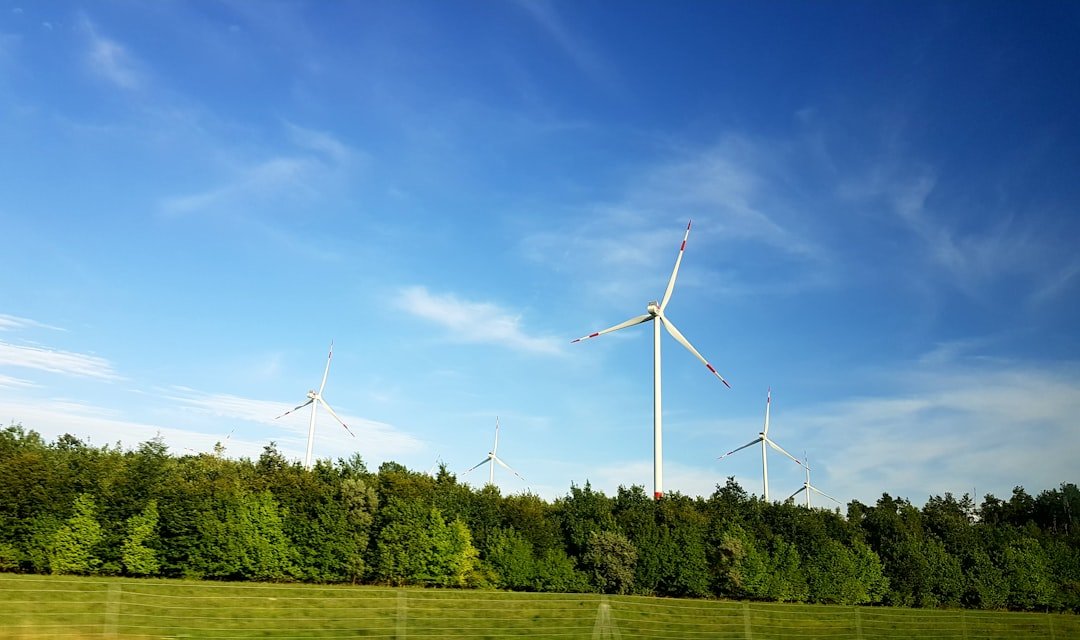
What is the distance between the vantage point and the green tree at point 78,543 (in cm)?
3356

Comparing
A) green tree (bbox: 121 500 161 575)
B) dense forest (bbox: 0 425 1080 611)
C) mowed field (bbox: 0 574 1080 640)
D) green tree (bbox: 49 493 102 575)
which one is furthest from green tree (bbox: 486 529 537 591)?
green tree (bbox: 49 493 102 575)

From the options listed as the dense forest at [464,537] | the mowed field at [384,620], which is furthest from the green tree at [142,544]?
the mowed field at [384,620]

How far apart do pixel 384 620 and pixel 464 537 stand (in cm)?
2003

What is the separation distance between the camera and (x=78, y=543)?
3394 cm

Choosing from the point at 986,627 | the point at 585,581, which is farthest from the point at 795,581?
the point at 986,627

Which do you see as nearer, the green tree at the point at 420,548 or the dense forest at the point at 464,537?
the dense forest at the point at 464,537

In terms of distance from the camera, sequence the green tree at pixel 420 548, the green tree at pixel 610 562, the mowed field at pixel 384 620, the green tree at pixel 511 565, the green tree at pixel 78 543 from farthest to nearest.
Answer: the green tree at pixel 610 562, the green tree at pixel 511 565, the green tree at pixel 420 548, the green tree at pixel 78 543, the mowed field at pixel 384 620

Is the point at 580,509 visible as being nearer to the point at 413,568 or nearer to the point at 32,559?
the point at 413,568

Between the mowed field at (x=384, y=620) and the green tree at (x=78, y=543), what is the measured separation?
86.9 inches

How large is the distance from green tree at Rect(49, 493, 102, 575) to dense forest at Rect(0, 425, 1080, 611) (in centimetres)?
6

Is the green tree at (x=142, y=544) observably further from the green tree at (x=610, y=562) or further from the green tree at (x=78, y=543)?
the green tree at (x=610, y=562)

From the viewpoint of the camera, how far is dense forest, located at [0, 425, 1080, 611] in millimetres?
34656

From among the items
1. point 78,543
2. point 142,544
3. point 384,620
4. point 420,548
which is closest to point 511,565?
point 420,548

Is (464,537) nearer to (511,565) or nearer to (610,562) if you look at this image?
(511,565)
